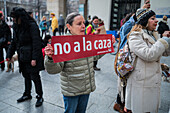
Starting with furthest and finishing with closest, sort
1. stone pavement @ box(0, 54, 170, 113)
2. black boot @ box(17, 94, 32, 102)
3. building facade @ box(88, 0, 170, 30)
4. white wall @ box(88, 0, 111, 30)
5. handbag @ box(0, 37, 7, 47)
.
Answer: white wall @ box(88, 0, 111, 30) < building facade @ box(88, 0, 170, 30) < handbag @ box(0, 37, 7, 47) < black boot @ box(17, 94, 32, 102) < stone pavement @ box(0, 54, 170, 113)

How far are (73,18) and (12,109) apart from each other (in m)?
2.29

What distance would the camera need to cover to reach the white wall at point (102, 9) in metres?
11.0

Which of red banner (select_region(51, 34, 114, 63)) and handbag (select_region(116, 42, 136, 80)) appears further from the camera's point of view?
handbag (select_region(116, 42, 136, 80))

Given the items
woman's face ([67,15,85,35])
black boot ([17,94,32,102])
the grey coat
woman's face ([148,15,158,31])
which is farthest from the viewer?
black boot ([17,94,32,102])

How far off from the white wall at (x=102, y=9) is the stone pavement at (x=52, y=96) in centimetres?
728

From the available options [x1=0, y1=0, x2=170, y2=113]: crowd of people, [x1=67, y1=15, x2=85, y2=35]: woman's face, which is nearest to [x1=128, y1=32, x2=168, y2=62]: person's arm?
[x1=0, y1=0, x2=170, y2=113]: crowd of people

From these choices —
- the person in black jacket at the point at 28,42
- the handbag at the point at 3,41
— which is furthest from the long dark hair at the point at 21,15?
the handbag at the point at 3,41

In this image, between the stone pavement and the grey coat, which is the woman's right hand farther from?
the stone pavement

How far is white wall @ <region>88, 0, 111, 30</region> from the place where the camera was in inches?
434

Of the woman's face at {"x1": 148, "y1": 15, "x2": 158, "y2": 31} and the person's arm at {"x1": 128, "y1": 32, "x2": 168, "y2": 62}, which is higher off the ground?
the woman's face at {"x1": 148, "y1": 15, "x2": 158, "y2": 31}

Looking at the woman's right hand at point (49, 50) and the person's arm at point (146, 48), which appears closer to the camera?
the woman's right hand at point (49, 50)

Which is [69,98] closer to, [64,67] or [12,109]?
[64,67]

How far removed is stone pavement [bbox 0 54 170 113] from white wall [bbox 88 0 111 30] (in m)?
7.28

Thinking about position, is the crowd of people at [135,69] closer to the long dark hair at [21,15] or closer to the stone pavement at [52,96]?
the long dark hair at [21,15]
